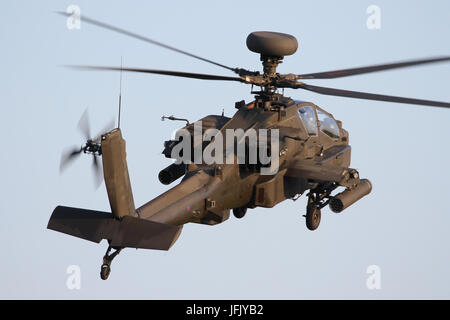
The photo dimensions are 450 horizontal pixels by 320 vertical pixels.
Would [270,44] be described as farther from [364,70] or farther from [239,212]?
[239,212]

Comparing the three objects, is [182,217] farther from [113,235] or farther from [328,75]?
[328,75]

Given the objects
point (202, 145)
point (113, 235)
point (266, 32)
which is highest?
point (266, 32)

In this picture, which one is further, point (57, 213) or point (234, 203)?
point (234, 203)

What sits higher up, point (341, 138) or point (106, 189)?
point (341, 138)

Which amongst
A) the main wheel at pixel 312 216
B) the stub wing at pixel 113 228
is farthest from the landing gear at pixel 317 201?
the stub wing at pixel 113 228

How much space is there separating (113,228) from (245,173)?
6216 millimetres

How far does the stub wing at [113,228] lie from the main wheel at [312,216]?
27.4 ft

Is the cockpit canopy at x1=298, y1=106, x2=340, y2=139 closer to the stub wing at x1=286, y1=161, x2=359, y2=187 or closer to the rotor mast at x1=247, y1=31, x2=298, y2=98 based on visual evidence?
the rotor mast at x1=247, y1=31, x2=298, y2=98

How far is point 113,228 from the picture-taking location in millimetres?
37312

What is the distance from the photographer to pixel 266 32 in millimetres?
44406

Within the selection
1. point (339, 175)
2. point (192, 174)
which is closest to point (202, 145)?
point (192, 174)

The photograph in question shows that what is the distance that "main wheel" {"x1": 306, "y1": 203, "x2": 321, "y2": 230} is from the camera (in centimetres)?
4366

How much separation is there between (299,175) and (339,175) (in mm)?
1427

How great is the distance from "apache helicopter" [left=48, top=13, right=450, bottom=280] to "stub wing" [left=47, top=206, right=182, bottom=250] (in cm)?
3
